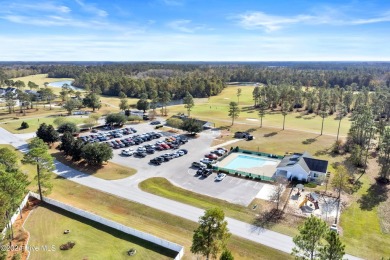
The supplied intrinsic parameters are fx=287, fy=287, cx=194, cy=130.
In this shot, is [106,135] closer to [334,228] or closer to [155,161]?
[155,161]

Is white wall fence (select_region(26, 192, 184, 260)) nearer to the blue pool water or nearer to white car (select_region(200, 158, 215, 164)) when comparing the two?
white car (select_region(200, 158, 215, 164))

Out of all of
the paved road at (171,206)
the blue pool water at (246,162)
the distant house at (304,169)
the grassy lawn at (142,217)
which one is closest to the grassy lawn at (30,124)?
the paved road at (171,206)

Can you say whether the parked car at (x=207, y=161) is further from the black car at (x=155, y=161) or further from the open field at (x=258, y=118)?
the open field at (x=258, y=118)

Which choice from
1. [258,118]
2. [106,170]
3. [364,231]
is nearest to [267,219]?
[364,231]

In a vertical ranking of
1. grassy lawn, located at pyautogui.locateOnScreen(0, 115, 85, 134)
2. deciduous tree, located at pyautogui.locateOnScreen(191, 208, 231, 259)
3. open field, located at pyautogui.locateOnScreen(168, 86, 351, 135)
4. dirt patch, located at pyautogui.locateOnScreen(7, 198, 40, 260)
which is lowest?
dirt patch, located at pyautogui.locateOnScreen(7, 198, 40, 260)

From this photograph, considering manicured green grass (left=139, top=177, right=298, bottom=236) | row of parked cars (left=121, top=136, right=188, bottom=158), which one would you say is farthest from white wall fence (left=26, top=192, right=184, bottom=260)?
row of parked cars (left=121, top=136, right=188, bottom=158)

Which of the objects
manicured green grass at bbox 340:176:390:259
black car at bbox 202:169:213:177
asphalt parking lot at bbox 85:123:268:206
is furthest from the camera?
black car at bbox 202:169:213:177
